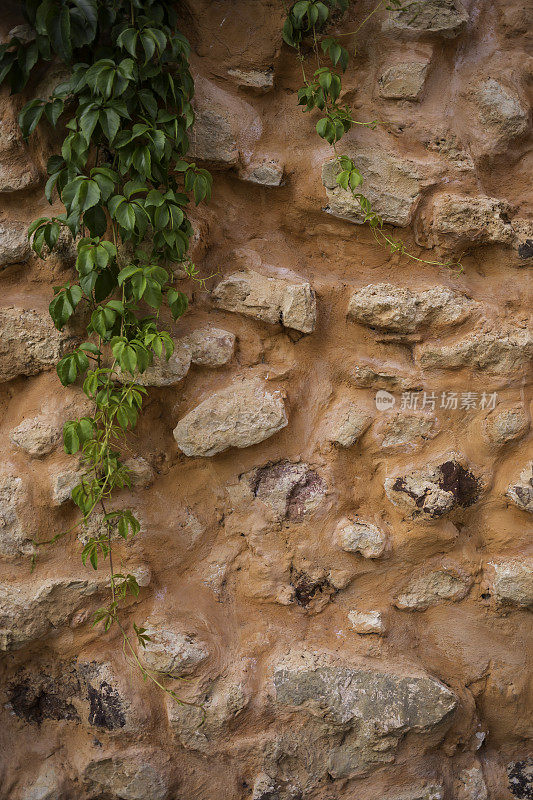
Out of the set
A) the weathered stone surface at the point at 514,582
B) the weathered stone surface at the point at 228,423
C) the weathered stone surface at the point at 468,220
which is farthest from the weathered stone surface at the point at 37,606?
the weathered stone surface at the point at 468,220

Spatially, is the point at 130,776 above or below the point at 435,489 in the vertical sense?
below

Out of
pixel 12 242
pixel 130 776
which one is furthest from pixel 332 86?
pixel 130 776

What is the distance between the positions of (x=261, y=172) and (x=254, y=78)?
0.92 ft

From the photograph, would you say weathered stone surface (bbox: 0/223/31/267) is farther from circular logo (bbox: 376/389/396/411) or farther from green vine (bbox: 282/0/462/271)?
circular logo (bbox: 376/389/396/411)

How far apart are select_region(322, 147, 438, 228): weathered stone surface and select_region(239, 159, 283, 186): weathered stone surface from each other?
0.15 m

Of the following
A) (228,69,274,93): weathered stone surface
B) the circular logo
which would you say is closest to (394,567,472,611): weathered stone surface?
the circular logo

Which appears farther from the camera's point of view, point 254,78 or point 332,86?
point 254,78

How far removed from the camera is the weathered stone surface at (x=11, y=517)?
1910mm

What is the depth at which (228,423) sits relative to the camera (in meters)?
1.93

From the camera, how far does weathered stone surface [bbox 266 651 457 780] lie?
6.23ft

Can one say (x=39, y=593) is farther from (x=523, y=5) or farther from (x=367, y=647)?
(x=523, y=5)

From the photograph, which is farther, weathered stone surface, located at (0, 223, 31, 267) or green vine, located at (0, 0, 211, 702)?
weathered stone surface, located at (0, 223, 31, 267)

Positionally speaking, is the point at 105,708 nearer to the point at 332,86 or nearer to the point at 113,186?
the point at 113,186

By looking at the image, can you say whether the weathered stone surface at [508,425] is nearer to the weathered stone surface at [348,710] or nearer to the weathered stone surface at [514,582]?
the weathered stone surface at [514,582]
